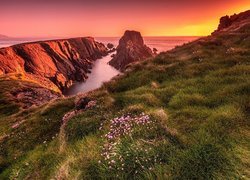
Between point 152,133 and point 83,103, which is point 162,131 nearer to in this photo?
point 152,133

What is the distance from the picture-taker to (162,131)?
8.81m

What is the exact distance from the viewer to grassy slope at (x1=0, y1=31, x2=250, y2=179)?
7336mm

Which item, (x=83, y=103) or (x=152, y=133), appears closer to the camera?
(x=152, y=133)

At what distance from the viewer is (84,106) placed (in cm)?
1348

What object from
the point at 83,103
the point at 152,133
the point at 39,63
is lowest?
the point at 39,63

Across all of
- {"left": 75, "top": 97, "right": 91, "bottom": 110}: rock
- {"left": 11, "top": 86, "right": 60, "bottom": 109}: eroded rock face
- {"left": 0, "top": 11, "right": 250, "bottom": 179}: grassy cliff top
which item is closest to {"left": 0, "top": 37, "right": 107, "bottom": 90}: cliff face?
{"left": 11, "top": 86, "right": 60, "bottom": 109}: eroded rock face

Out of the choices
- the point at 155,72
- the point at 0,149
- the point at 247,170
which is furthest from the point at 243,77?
the point at 0,149

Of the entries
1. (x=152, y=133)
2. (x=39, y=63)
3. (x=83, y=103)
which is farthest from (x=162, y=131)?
(x=39, y=63)

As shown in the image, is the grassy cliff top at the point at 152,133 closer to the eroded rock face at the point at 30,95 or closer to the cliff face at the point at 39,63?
the eroded rock face at the point at 30,95

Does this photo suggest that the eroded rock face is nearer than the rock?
No

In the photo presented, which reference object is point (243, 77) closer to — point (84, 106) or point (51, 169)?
point (84, 106)

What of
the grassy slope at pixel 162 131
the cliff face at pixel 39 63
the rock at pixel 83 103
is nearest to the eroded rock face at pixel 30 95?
the cliff face at pixel 39 63

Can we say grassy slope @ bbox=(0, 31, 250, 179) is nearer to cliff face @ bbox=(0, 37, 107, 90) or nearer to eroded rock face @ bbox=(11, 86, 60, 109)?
eroded rock face @ bbox=(11, 86, 60, 109)

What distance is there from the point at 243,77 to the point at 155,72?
19.7 ft
